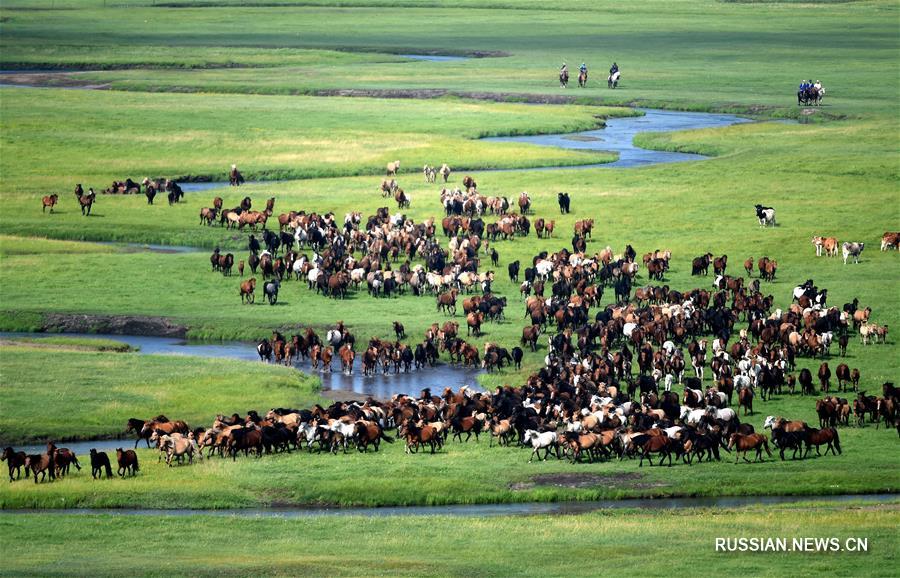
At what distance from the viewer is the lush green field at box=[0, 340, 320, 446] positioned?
42.3m

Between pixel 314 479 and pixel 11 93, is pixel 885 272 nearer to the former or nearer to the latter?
pixel 314 479

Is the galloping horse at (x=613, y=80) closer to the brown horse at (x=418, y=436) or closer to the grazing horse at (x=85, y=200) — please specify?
the grazing horse at (x=85, y=200)

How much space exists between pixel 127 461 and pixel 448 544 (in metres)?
9.23

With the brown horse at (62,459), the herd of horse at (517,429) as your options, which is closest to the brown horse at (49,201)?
the herd of horse at (517,429)

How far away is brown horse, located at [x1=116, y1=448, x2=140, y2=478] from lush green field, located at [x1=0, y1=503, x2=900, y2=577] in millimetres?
3274

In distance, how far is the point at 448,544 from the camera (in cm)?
3188

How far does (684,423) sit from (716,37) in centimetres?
12242

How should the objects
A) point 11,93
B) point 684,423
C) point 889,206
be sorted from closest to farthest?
point 684,423 < point 889,206 < point 11,93

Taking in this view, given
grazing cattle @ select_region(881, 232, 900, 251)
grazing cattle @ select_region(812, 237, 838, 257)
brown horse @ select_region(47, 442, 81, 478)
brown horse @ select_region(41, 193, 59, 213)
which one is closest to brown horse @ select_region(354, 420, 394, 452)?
brown horse @ select_region(47, 442, 81, 478)

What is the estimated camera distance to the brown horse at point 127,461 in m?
37.2

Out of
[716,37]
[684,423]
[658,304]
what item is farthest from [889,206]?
[716,37]

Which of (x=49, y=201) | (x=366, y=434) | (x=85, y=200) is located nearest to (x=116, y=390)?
(x=366, y=434)

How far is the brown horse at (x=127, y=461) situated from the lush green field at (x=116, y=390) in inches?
185

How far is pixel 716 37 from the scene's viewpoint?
515 feet
